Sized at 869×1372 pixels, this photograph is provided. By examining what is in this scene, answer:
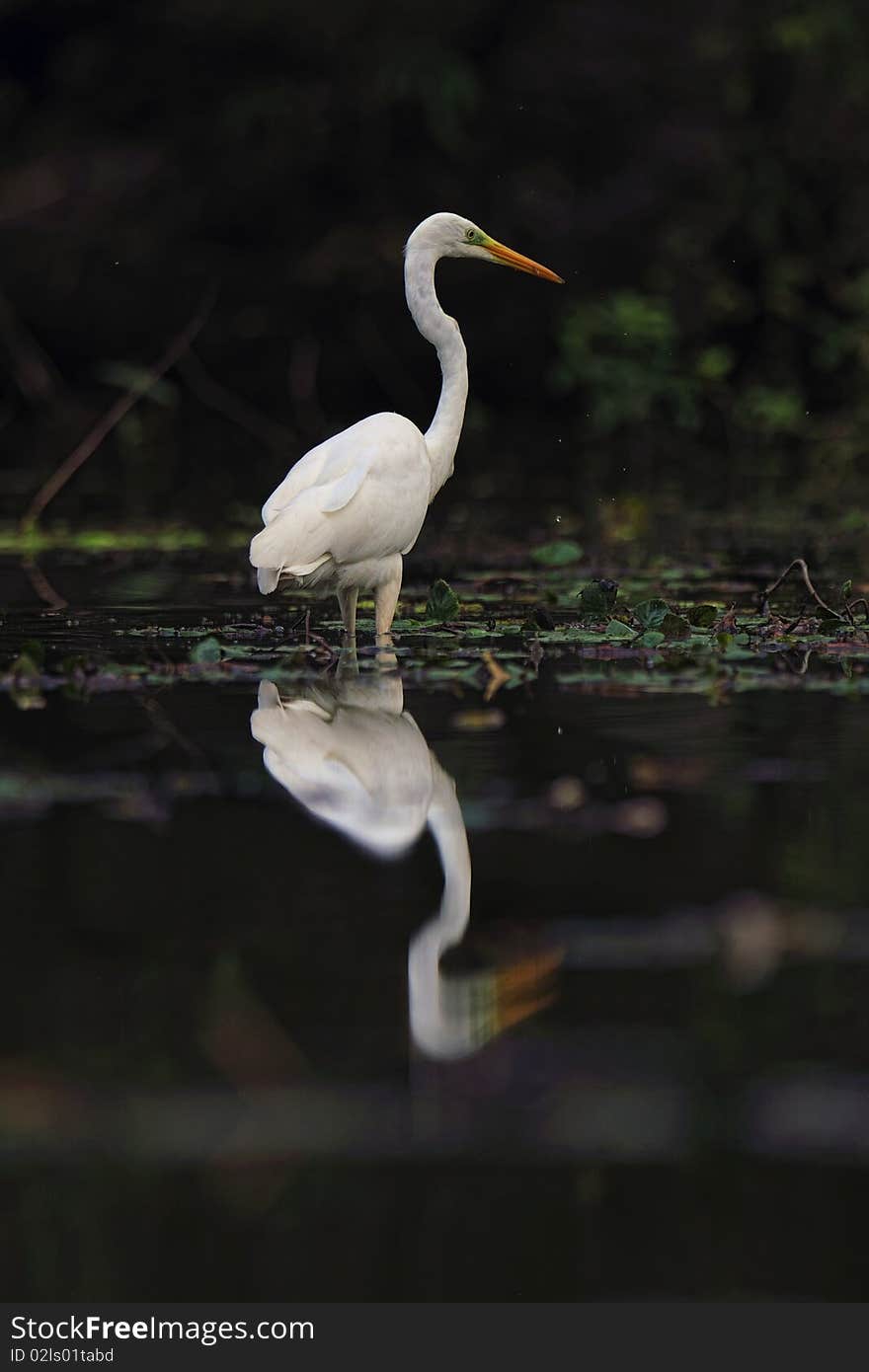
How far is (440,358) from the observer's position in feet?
24.0

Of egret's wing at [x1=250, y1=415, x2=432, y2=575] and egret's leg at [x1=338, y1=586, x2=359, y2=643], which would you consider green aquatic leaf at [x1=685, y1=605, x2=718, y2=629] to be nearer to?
egret's wing at [x1=250, y1=415, x2=432, y2=575]

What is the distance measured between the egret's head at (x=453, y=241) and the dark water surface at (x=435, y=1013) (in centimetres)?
304

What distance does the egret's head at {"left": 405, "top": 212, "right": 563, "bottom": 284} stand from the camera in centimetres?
761

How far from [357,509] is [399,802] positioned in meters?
2.41

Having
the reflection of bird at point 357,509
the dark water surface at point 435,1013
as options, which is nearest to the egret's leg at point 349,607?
the reflection of bird at point 357,509

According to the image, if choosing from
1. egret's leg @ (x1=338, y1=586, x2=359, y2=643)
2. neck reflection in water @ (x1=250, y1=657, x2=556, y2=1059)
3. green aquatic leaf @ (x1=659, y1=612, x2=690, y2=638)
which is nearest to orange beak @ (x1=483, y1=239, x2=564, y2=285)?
egret's leg @ (x1=338, y1=586, x2=359, y2=643)

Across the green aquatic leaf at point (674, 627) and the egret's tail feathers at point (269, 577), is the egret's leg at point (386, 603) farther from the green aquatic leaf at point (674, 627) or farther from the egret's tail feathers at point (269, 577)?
the green aquatic leaf at point (674, 627)

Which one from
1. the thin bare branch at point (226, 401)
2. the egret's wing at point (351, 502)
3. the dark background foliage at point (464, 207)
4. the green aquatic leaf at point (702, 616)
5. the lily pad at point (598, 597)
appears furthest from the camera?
the dark background foliage at point (464, 207)

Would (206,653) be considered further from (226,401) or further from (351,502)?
(226,401)

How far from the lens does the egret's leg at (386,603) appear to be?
6705 mm

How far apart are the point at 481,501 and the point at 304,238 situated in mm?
7508

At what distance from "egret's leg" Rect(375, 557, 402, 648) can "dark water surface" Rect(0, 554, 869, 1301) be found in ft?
5.66

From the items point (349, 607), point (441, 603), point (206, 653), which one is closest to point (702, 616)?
point (441, 603)

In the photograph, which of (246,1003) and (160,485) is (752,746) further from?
(160,485)
